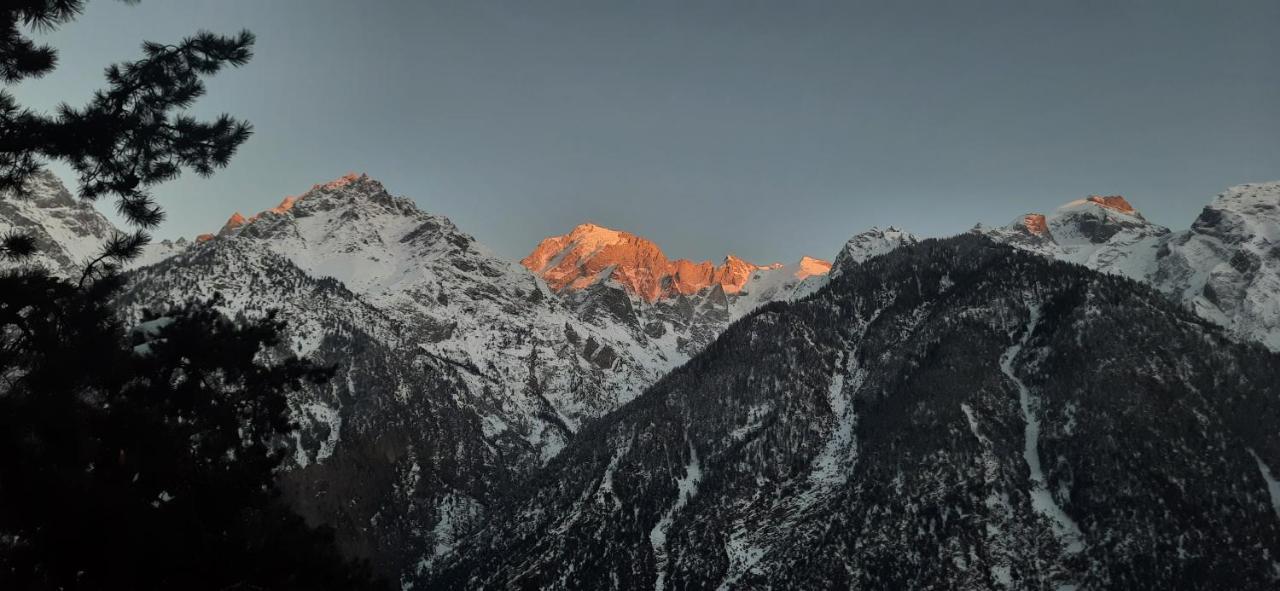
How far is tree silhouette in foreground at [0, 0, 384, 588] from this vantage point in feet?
44.3

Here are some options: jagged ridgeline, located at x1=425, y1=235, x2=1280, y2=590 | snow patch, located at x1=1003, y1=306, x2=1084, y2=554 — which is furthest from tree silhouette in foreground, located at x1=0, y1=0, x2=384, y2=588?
snow patch, located at x1=1003, y1=306, x2=1084, y2=554

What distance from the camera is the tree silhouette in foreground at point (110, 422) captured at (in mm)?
13508

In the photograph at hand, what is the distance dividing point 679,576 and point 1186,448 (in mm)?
110642

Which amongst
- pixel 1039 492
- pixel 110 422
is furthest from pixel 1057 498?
pixel 110 422

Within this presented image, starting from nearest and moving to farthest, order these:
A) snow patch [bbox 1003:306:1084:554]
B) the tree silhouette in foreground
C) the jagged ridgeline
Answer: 1. the tree silhouette in foreground
2. the jagged ridgeline
3. snow patch [bbox 1003:306:1084:554]

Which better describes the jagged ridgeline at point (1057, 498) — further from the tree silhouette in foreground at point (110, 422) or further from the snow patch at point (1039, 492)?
the tree silhouette in foreground at point (110, 422)

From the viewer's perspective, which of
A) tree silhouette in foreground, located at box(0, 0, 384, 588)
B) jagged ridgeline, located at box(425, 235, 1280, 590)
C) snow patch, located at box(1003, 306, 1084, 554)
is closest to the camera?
tree silhouette in foreground, located at box(0, 0, 384, 588)

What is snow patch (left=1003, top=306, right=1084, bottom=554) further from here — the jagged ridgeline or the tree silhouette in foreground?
the tree silhouette in foreground

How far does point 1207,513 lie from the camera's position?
156500 mm

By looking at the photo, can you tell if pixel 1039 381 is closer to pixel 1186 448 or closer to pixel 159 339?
pixel 1186 448

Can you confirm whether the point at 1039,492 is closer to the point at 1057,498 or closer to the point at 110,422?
the point at 1057,498

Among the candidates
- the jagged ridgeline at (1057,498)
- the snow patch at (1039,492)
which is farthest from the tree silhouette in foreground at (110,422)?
the snow patch at (1039,492)

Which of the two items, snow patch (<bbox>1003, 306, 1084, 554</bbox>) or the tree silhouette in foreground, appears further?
snow patch (<bbox>1003, 306, 1084, 554</bbox>)

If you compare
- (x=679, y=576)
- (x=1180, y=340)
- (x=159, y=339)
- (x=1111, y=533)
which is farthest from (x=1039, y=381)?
(x=159, y=339)
